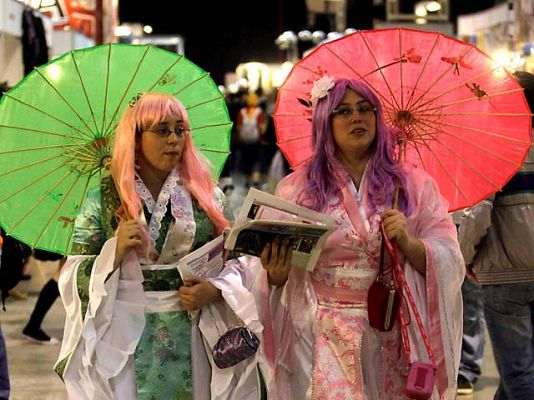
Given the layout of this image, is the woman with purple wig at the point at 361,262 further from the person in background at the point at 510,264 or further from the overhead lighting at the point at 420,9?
the overhead lighting at the point at 420,9

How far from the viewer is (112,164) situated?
11.4 ft

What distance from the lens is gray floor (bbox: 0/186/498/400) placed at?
6.05 m

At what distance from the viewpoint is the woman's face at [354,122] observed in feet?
11.1

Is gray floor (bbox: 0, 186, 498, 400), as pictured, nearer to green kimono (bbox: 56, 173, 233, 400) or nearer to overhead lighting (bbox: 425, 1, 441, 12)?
green kimono (bbox: 56, 173, 233, 400)

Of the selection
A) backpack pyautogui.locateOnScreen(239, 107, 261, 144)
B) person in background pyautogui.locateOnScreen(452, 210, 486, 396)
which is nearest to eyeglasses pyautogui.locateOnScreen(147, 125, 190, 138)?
person in background pyautogui.locateOnScreen(452, 210, 486, 396)

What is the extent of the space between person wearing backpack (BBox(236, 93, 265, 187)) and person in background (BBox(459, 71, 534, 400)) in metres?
15.1

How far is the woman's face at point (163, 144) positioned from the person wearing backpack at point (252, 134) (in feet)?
53.1

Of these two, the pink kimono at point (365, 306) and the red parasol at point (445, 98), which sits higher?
the red parasol at point (445, 98)

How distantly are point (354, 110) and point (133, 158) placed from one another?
0.78m

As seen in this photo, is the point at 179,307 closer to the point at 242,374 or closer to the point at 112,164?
the point at 242,374

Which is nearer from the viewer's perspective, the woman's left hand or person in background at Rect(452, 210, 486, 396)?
the woman's left hand

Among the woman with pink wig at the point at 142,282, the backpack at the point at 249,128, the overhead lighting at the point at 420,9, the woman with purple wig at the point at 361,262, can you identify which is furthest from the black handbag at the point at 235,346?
the overhead lighting at the point at 420,9

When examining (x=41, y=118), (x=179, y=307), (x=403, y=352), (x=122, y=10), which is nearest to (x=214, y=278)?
(x=179, y=307)

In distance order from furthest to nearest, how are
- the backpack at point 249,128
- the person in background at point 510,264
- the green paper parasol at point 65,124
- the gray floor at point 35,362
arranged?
1. the backpack at point 249,128
2. the gray floor at point 35,362
3. the person in background at point 510,264
4. the green paper parasol at point 65,124
